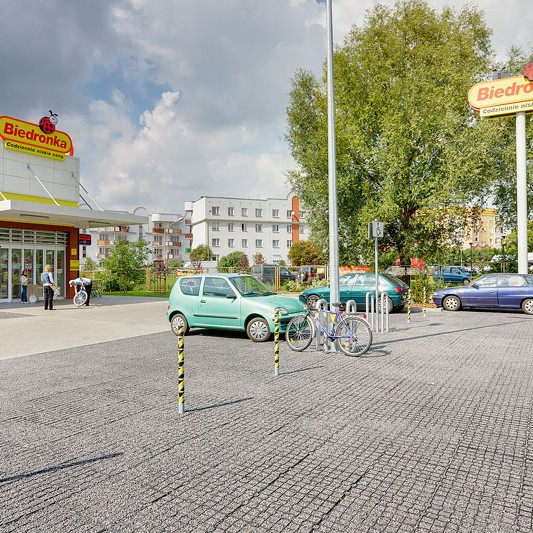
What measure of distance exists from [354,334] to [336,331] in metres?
0.35

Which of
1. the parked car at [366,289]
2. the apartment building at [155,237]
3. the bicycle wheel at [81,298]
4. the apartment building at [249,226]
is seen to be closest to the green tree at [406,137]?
the parked car at [366,289]

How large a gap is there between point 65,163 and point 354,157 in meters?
15.2

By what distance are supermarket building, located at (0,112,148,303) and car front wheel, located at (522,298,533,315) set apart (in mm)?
18133

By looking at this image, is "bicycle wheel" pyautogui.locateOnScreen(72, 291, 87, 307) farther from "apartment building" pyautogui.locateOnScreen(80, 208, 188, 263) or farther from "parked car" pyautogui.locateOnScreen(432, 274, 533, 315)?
"apartment building" pyautogui.locateOnScreen(80, 208, 188, 263)

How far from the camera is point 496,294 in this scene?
17.1m

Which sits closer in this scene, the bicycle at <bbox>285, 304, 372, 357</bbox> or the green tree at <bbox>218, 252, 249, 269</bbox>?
the bicycle at <bbox>285, 304, 372, 357</bbox>

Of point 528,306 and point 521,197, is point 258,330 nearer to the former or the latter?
point 528,306

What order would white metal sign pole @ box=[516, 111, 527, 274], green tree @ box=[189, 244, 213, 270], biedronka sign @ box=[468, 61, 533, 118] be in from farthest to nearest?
green tree @ box=[189, 244, 213, 270]
biedronka sign @ box=[468, 61, 533, 118]
white metal sign pole @ box=[516, 111, 527, 274]

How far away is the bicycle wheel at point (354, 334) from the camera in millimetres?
8875

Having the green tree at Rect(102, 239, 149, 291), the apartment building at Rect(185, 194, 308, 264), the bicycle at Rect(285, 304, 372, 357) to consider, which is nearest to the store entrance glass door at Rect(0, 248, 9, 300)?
the green tree at Rect(102, 239, 149, 291)

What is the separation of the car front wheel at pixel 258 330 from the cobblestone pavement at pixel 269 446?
6.74 feet

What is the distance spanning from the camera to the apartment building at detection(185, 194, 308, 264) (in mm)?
83625

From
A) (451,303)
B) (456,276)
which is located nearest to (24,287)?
(451,303)

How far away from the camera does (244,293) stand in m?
11.1
